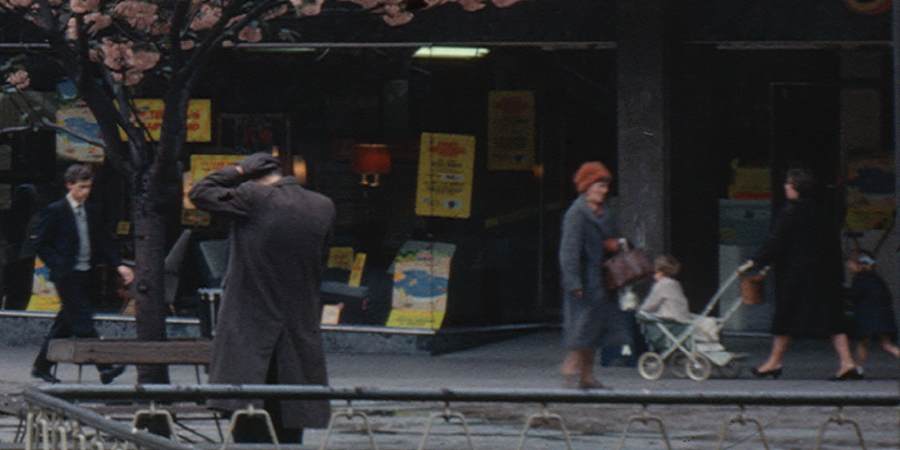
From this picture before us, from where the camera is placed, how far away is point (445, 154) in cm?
1959

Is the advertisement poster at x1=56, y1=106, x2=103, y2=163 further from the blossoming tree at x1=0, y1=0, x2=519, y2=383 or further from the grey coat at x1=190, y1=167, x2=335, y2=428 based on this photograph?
the grey coat at x1=190, y1=167, x2=335, y2=428

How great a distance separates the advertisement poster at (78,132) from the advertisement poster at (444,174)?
3.05m

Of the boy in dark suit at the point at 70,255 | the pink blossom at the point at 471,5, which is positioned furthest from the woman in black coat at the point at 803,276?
the boy in dark suit at the point at 70,255

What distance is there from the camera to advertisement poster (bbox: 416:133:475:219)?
64.2 feet

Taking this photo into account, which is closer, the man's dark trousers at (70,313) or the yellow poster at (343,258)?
the man's dark trousers at (70,313)

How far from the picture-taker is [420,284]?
19.6 meters

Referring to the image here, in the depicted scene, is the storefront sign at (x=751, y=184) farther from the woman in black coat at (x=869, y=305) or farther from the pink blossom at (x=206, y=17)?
the pink blossom at (x=206, y=17)

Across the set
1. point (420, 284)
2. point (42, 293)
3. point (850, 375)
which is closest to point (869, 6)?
point (850, 375)

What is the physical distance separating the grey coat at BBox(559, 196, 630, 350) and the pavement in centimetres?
51

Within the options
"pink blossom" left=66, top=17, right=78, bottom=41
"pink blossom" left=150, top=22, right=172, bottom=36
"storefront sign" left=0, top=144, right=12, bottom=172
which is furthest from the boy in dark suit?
"storefront sign" left=0, top=144, right=12, bottom=172

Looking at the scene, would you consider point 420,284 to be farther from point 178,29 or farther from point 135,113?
point 178,29

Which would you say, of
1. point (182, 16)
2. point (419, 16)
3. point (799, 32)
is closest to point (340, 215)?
point (419, 16)

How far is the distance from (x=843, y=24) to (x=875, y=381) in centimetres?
316

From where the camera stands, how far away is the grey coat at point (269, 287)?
34.5 ft
